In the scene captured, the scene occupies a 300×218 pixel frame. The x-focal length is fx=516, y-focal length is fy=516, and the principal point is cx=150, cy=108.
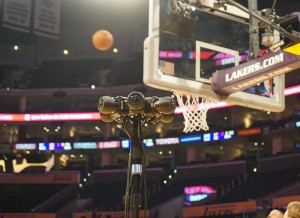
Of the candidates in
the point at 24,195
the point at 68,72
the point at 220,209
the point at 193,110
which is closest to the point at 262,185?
the point at 220,209

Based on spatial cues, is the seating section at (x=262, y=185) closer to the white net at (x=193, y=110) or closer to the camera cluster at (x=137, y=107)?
the white net at (x=193, y=110)

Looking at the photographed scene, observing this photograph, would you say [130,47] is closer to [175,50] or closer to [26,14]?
[26,14]

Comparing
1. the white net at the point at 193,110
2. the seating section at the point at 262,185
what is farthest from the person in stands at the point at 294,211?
the seating section at the point at 262,185

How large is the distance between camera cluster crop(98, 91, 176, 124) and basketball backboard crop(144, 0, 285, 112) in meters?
0.21

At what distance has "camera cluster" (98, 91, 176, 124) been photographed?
4.46 metres

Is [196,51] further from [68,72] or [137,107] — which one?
[68,72]

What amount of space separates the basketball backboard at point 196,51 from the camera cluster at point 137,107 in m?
0.21

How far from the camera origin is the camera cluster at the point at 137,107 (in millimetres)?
4457

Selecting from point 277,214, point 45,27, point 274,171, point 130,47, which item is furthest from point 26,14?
point 130,47

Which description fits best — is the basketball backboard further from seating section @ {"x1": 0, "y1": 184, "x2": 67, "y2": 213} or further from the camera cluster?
seating section @ {"x1": 0, "y1": 184, "x2": 67, "y2": 213}

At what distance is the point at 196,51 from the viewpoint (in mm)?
5109

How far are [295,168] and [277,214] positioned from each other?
18.3 metres

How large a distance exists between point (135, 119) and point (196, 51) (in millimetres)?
1054

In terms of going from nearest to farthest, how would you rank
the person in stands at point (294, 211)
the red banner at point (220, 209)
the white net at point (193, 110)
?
1. the person in stands at point (294, 211)
2. the white net at point (193, 110)
3. the red banner at point (220, 209)
